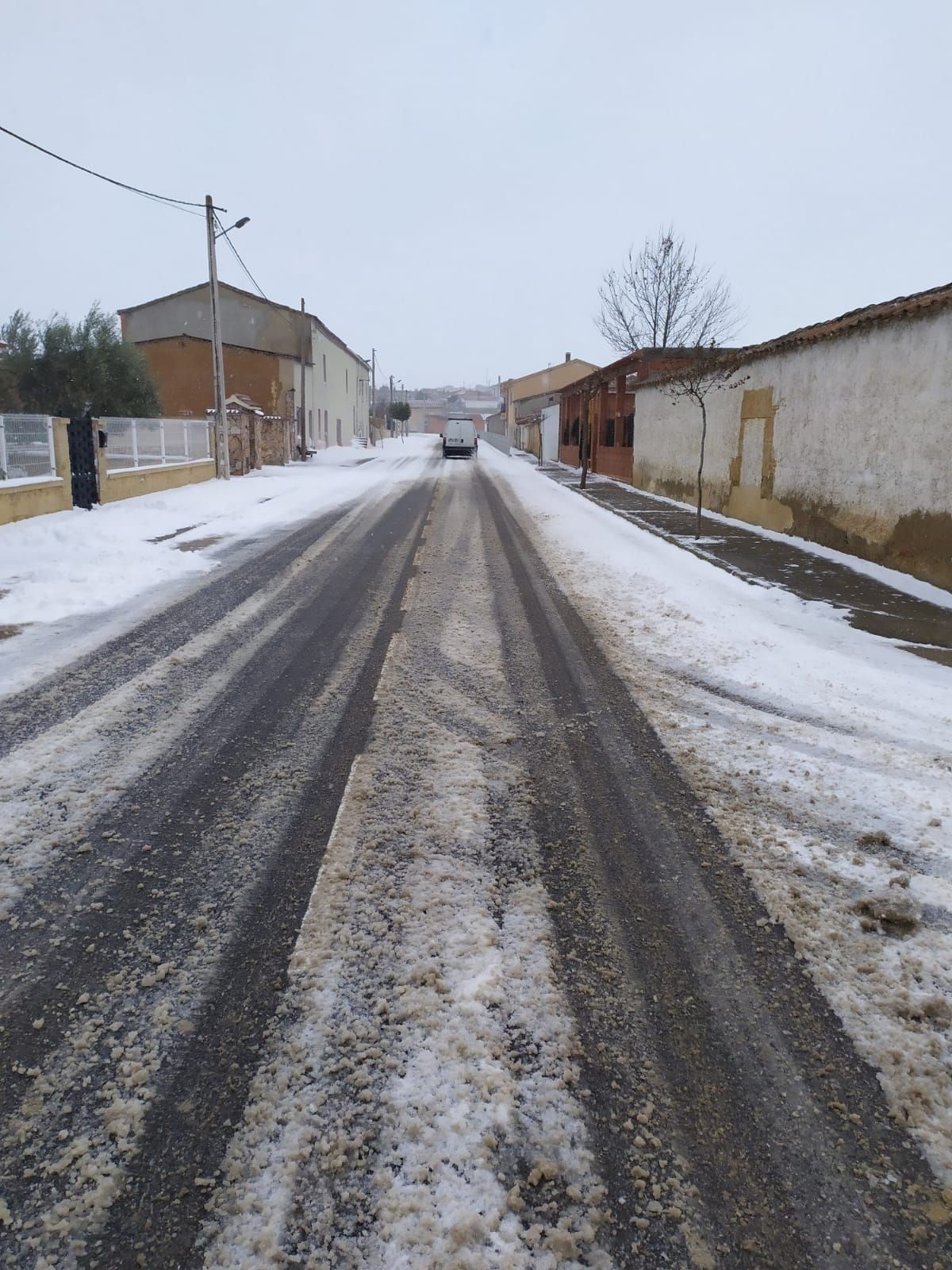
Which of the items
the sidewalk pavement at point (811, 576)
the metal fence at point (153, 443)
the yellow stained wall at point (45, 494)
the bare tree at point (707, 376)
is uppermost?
the bare tree at point (707, 376)

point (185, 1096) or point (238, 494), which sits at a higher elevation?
point (238, 494)

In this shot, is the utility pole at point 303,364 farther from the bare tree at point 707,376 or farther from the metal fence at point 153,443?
the bare tree at point 707,376

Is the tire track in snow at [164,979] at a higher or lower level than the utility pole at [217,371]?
lower

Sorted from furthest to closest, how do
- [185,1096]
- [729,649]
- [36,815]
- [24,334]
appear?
[24,334], [729,649], [36,815], [185,1096]

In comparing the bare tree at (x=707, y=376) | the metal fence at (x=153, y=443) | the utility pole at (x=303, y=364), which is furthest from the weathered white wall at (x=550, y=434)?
the bare tree at (x=707, y=376)

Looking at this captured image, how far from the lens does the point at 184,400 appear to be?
37.0 m

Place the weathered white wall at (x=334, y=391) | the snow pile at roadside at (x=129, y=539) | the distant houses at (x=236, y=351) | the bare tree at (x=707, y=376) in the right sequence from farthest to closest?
the weathered white wall at (x=334, y=391)
the distant houses at (x=236, y=351)
the bare tree at (x=707, y=376)
the snow pile at roadside at (x=129, y=539)

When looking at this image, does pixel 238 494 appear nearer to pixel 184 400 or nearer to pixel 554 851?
pixel 554 851

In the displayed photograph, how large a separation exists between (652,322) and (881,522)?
38.3 m

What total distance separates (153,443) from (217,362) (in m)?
5.72

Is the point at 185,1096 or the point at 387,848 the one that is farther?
the point at 387,848

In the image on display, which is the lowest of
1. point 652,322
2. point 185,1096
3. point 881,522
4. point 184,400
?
point 185,1096

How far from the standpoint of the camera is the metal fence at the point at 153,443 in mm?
17297

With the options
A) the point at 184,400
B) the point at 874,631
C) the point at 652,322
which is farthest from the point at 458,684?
the point at 652,322
